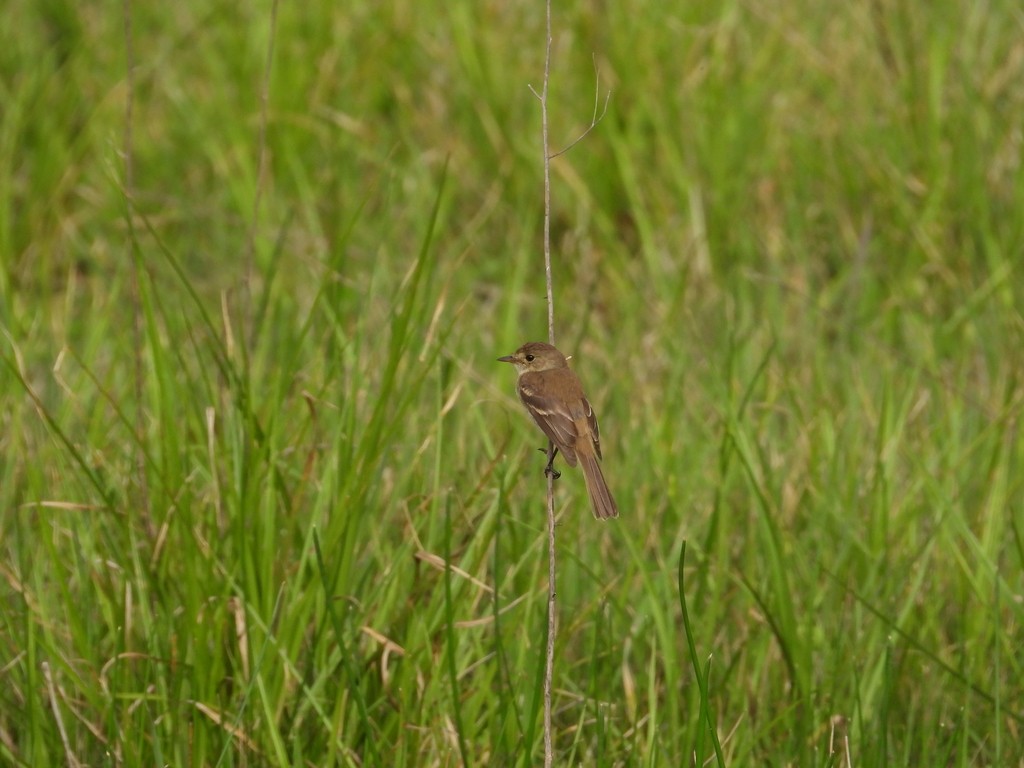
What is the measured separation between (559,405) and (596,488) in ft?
0.73

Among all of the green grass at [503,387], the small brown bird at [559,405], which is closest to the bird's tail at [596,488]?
the small brown bird at [559,405]

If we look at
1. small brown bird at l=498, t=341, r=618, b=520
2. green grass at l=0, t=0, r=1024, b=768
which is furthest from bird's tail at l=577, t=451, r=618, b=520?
green grass at l=0, t=0, r=1024, b=768

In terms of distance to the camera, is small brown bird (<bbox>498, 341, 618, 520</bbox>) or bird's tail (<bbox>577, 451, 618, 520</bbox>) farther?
small brown bird (<bbox>498, 341, 618, 520</bbox>)

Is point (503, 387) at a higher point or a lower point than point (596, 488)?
lower

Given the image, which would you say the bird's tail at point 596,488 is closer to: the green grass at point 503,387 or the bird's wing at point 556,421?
the bird's wing at point 556,421

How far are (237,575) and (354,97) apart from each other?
141 inches

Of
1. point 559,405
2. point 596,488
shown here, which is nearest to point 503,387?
point 559,405

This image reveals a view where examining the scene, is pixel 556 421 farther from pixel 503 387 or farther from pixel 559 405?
pixel 503 387

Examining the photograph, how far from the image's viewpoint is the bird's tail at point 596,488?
2.74m

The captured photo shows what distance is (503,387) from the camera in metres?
4.53

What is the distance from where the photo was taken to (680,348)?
4.70m

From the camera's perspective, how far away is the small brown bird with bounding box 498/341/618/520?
2.96 meters

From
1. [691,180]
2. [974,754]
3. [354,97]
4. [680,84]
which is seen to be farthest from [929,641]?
[354,97]

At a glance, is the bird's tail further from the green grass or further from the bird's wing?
the green grass
